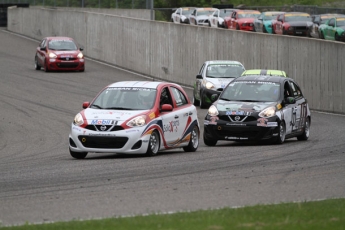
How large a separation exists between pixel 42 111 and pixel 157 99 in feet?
39.4

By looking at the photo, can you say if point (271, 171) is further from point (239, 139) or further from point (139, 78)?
point (139, 78)

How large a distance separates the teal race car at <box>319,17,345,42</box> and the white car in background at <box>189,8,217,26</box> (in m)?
14.3

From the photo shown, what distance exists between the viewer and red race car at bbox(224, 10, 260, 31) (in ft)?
173

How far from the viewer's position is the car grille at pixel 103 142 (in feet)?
53.9

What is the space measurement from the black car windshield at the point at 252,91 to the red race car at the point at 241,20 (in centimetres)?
3225

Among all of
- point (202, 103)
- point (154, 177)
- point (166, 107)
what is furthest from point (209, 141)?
point (202, 103)

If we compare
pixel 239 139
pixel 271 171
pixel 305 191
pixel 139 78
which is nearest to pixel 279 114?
pixel 239 139

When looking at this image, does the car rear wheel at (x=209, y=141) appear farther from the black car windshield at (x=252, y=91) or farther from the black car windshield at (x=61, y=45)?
the black car windshield at (x=61, y=45)

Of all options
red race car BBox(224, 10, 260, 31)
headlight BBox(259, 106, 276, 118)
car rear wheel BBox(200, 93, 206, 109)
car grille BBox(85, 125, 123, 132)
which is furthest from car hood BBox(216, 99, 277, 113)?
red race car BBox(224, 10, 260, 31)

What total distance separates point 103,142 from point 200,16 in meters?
43.0

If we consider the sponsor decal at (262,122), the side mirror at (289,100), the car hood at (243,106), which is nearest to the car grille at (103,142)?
the car hood at (243,106)

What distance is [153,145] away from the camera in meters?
17.0

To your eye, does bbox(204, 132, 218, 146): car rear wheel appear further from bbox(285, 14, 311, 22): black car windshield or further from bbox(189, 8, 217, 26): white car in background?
bbox(189, 8, 217, 26): white car in background

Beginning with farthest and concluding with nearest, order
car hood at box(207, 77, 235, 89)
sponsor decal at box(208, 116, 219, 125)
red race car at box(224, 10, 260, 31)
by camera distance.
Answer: red race car at box(224, 10, 260, 31)
car hood at box(207, 77, 235, 89)
sponsor decal at box(208, 116, 219, 125)
